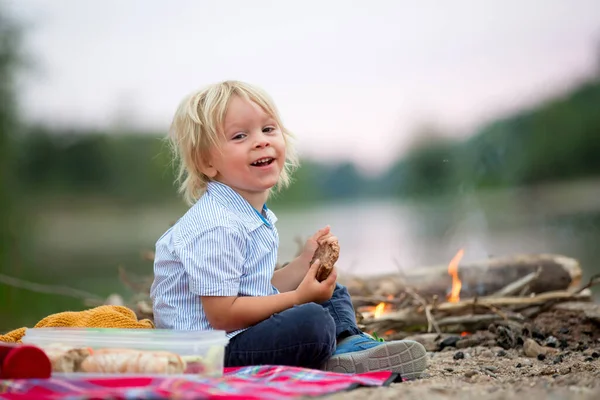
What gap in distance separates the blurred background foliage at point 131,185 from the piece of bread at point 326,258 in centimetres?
483

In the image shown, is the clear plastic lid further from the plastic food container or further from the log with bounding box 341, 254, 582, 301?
the log with bounding box 341, 254, 582, 301

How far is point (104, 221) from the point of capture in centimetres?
901

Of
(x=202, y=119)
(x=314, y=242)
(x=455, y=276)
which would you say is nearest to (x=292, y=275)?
(x=314, y=242)

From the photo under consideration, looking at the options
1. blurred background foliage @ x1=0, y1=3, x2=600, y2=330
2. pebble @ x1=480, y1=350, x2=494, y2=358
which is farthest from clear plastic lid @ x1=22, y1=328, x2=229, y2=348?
blurred background foliage @ x1=0, y1=3, x2=600, y2=330

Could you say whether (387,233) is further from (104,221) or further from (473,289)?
(473,289)

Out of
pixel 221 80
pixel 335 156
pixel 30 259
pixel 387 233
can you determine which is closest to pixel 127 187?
pixel 30 259

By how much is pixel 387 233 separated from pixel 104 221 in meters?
3.50

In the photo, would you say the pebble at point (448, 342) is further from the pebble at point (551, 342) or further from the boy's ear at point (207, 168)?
the boy's ear at point (207, 168)

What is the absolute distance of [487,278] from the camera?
12.5 feet

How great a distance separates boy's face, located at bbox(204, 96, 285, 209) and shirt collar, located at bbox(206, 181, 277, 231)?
32 millimetres

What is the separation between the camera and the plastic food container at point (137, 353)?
71.6 inches

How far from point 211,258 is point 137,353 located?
39cm

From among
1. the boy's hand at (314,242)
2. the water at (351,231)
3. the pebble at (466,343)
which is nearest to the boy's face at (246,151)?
the boy's hand at (314,242)

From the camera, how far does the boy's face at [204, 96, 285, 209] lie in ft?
7.62
